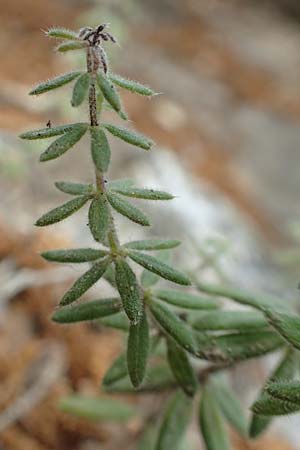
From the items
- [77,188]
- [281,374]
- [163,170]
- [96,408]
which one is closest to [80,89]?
[77,188]

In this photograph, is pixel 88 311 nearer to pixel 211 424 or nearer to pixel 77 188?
pixel 77 188

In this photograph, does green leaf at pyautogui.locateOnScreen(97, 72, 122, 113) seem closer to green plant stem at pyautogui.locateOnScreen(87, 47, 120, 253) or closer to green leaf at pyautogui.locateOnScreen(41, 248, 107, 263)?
green plant stem at pyautogui.locateOnScreen(87, 47, 120, 253)

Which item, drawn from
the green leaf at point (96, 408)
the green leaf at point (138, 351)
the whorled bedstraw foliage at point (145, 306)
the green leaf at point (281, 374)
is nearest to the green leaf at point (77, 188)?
the whorled bedstraw foliage at point (145, 306)

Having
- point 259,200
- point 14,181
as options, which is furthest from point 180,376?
point 259,200

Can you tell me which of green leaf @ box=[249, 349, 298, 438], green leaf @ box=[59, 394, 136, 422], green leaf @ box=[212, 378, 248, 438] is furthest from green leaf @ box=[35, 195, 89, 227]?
green leaf @ box=[59, 394, 136, 422]

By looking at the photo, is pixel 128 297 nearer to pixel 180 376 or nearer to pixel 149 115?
pixel 180 376

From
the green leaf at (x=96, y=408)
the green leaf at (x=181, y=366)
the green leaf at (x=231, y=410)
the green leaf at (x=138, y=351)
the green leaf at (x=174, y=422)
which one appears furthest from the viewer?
the green leaf at (x=96, y=408)

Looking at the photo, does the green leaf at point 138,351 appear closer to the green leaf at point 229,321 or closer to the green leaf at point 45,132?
the green leaf at point 229,321
